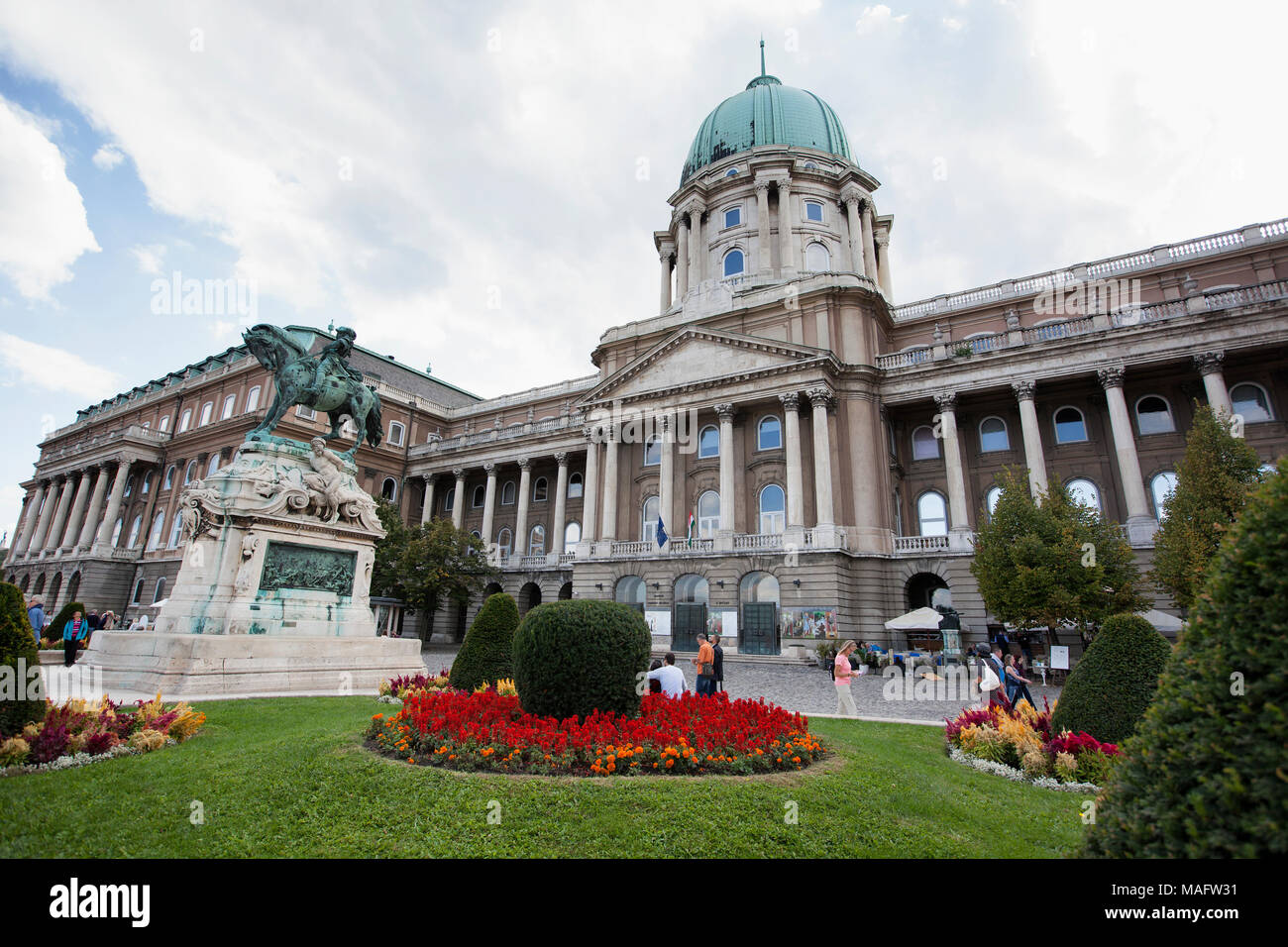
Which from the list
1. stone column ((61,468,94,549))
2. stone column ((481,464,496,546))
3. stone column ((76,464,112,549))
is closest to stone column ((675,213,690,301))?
stone column ((481,464,496,546))

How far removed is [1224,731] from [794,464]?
30876 mm

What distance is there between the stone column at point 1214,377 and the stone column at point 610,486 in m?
28.7

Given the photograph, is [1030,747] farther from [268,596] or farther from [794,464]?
[794,464]

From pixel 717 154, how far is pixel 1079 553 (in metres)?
43.0

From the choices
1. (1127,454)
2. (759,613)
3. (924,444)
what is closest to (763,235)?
(924,444)

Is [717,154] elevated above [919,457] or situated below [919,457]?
above

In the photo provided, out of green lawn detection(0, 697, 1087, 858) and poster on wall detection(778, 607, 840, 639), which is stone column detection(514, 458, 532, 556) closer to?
poster on wall detection(778, 607, 840, 639)

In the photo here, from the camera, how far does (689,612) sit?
33.5m

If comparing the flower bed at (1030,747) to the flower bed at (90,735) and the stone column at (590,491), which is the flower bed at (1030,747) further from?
the stone column at (590,491)

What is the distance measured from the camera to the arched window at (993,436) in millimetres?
34188

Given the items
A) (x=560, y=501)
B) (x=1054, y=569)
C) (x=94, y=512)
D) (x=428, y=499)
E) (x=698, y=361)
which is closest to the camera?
(x=1054, y=569)
